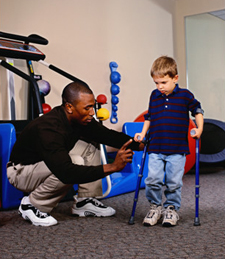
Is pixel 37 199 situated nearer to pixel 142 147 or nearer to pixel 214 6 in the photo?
pixel 142 147

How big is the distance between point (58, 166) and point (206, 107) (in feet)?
14.5

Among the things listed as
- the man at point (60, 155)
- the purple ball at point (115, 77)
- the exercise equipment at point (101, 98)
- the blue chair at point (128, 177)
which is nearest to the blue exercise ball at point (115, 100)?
the purple ball at point (115, 77)

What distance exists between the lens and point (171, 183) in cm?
233

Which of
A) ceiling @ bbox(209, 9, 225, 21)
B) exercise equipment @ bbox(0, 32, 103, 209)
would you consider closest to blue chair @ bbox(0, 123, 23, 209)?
exercise equipment @ bbox(0, 32, 103, 209)

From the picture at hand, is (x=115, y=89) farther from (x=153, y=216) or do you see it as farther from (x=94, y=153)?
(x=153, y=216)

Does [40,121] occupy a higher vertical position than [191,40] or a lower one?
lower

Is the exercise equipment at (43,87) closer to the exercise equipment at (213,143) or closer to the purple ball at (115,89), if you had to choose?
the purple ball at (115,89)

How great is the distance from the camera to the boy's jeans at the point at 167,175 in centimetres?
231

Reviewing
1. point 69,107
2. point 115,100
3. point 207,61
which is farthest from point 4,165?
point 207,61

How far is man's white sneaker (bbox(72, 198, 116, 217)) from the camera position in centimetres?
249

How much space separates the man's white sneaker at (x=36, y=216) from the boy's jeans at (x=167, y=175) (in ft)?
1.99

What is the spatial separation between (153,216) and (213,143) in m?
2.31

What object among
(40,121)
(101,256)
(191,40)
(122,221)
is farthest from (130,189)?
(191,40)

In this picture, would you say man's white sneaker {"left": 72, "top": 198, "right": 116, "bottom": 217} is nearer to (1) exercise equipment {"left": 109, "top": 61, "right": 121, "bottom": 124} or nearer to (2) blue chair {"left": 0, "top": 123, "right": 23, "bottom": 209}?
(2) blue chair {"left": 0, "top": 123, "right": 23, "bottom": 209}
